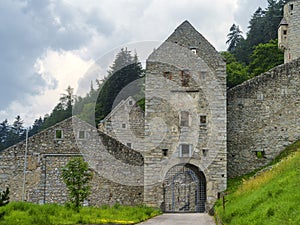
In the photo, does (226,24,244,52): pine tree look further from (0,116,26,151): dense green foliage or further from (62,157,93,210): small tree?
(62,157,93,210): small tree

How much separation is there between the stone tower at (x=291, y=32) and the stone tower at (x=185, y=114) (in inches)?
653

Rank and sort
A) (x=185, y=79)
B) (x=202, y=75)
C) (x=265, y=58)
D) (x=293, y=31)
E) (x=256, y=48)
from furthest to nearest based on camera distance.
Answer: (x=256, y=48) → (x=265, y=58) → (x=293, y=31) → (x=202, y=75) → (x=185, y=79)

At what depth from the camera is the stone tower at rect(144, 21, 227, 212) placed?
76.9ft

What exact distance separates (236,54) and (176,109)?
36.6 meters

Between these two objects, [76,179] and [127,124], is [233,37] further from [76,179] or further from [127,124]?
[76,179]

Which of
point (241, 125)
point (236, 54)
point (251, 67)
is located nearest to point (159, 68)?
point (241, 125)

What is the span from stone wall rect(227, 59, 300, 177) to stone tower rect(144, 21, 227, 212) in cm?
364

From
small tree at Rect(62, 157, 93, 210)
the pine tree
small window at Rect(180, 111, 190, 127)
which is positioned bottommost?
small tree at Rect(62, 157, 93, 210)

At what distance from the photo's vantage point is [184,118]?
942 inches

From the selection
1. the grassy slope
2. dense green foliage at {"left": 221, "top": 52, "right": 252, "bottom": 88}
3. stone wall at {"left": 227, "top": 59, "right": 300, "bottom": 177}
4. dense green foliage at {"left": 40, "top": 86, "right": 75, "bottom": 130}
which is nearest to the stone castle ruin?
stone wall at {"left": 227, "top": 59, "right": 300, "bottom": 177}

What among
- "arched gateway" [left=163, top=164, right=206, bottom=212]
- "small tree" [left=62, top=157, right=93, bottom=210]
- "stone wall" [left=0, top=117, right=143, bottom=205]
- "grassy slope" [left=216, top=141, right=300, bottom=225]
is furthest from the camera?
"arched gateway" [left=163, top=164, right=206, bottom=212]

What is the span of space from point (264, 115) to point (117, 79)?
1852cm

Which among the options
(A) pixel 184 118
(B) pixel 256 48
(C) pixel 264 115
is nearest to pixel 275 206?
(A) pixel 184 118

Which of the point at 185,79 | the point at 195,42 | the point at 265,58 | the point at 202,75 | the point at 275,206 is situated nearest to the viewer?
the point at 275,206
